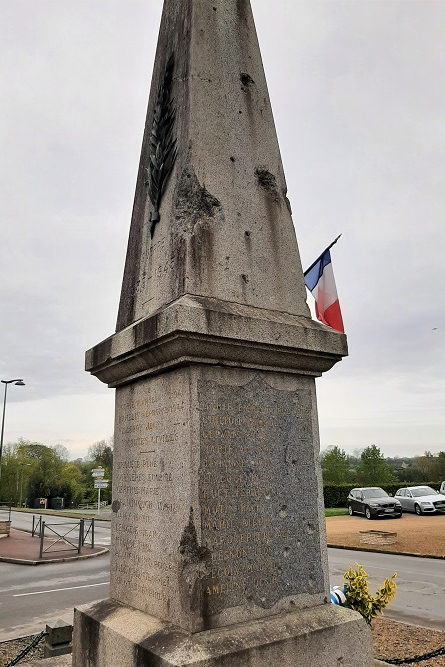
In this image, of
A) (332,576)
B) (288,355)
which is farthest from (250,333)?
(332,576)

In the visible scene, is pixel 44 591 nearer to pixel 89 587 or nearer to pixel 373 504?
pixel 89 587

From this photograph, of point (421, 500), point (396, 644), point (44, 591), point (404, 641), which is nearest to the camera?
point (396, 644)

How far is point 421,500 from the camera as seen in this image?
26.1 m

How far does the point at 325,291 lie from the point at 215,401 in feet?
13.2

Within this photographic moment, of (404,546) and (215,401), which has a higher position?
(215,401)

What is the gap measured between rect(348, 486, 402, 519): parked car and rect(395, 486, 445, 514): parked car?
1338 mm

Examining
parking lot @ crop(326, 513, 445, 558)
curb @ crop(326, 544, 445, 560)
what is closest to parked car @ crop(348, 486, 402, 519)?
parking lot @ crop(326, 513, 445, 558)

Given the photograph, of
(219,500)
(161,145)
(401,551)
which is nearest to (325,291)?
(161,145)

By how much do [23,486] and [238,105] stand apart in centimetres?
6855

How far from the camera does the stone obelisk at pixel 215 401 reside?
113 inches

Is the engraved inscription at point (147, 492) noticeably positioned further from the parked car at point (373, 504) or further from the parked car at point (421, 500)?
the parked car at point (421, 500)

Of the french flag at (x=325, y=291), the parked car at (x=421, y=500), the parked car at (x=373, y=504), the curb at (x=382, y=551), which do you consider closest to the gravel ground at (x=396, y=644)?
the french flag at (x=325, y=291)

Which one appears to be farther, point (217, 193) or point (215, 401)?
point (217, 193)

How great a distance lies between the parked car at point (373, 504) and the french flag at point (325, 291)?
799 inches
